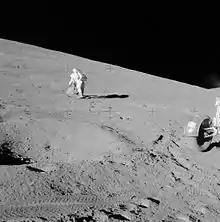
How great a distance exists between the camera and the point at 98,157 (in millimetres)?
3170

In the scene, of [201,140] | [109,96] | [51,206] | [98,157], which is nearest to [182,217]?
[51,206]

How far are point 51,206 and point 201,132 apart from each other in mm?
2554

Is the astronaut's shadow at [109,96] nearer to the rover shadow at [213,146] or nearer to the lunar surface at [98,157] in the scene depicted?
the lunar surface at [98,157]

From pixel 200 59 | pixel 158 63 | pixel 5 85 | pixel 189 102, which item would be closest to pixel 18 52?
pixel 5 85

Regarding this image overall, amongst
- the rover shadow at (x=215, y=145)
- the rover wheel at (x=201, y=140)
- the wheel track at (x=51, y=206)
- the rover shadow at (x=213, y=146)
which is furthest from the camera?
the rover shadow at (x=215, y=145)

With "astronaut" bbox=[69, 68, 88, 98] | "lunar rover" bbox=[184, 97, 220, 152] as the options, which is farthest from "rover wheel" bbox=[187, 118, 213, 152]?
"astronaut" bbox=[69, 68, 88, 98]

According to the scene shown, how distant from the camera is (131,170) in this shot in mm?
2988

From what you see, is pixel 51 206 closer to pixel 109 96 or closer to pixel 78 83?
pixel 78 83

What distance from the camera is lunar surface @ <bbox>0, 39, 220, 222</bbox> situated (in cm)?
225

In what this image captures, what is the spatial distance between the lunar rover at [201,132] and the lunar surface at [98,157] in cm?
9

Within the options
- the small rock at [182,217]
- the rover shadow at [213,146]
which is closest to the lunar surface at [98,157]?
the small rock at [182,217]

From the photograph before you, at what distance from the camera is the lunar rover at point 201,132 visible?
13.0 feet

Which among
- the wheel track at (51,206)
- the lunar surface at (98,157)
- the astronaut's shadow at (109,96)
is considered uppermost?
the astronaut's shadow at (109,96)

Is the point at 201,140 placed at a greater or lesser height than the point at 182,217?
greater
